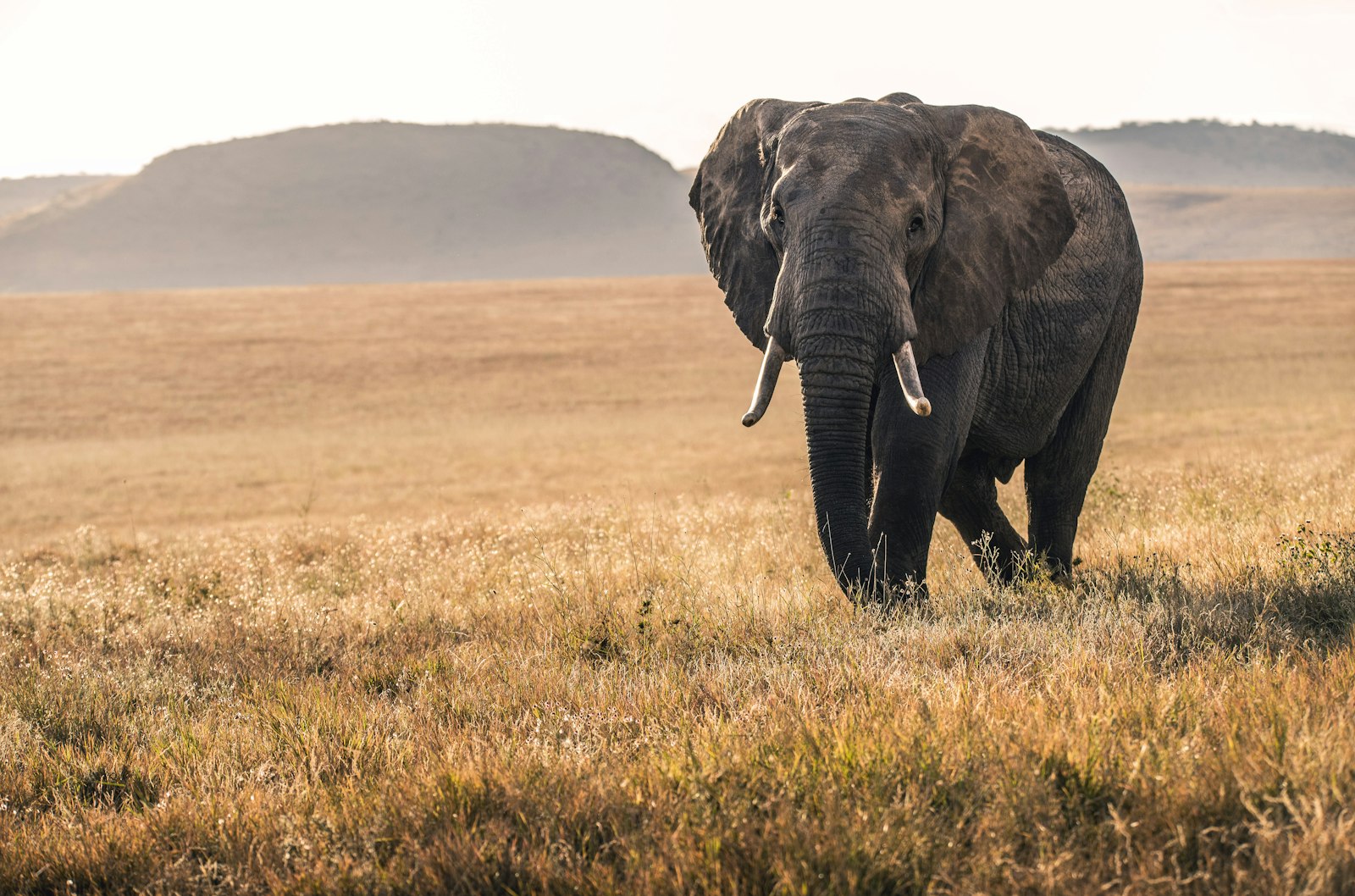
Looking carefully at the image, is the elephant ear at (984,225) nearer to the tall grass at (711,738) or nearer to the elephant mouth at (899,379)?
the elephant mouth at (899,379)

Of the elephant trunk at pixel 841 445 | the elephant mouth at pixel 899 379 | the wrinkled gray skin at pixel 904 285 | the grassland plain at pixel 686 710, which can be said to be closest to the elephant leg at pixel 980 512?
the wrinkled gray skin at pixel 904 285

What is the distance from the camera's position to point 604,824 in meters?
3.54

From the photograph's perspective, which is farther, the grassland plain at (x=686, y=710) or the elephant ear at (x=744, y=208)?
the elephant ear at (x=744, y=208)

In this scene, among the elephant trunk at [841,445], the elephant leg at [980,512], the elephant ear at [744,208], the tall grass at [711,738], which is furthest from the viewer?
the elephant leg at [980,512]

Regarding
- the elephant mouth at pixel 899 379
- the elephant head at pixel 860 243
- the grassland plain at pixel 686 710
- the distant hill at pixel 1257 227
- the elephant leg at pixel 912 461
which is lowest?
the grassland plain at pixel 686 710

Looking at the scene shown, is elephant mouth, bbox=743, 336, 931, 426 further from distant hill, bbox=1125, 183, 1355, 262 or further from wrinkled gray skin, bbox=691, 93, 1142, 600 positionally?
distant hill, bbox=1125, 183, 1355, 262

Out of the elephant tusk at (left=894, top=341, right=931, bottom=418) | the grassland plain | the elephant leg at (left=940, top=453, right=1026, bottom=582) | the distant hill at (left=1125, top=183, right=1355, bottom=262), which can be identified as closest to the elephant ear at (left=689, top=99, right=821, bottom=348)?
the elephant tusk at (left=894, top=341, right=931, bottom=418)

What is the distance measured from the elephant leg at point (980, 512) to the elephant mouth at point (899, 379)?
6.47 feet

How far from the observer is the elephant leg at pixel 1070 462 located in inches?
322

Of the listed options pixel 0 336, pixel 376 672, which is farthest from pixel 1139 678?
pixel 0 336

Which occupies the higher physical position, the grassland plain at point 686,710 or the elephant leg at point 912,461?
the elephant leg at point 912,461

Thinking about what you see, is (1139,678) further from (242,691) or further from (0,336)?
(0,336)

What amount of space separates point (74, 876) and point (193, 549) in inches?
387

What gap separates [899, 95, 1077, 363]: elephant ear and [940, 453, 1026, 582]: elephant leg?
1436mm
